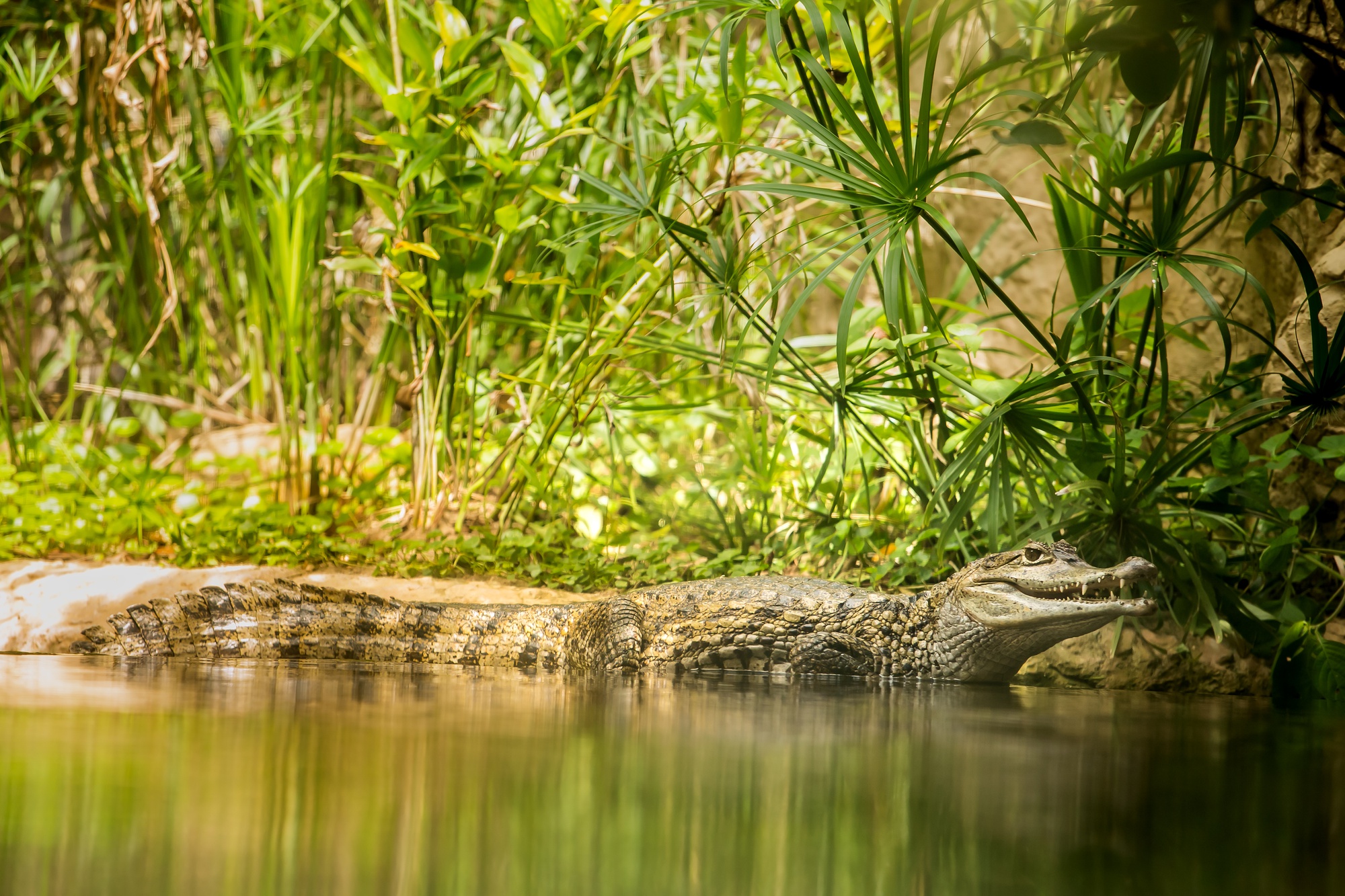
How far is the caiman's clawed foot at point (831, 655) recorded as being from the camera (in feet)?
12.4

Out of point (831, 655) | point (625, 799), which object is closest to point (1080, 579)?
point (831, 655)

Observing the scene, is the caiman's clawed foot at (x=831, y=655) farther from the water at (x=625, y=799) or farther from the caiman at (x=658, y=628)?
the water at (x=625, y=799)

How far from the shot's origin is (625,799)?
1.41 metres

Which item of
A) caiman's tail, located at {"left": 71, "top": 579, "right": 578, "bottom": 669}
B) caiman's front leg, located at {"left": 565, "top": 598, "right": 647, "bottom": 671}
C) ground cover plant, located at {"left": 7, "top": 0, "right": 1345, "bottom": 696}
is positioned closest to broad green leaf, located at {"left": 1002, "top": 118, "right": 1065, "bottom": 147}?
ground cover plant, located at {"left": 7, "top": 0, "right": 1345, "bottom": 696}

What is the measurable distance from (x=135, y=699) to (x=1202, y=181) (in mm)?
5479

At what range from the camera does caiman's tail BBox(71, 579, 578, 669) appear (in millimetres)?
3482

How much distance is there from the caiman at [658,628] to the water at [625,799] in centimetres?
106

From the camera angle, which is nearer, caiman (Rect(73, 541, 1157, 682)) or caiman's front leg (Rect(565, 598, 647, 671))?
caiman (Rect(73, 541, 1157, 682))

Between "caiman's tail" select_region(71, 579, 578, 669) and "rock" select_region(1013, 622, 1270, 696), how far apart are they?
6.97ft

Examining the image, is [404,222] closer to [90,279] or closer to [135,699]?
[135,699]

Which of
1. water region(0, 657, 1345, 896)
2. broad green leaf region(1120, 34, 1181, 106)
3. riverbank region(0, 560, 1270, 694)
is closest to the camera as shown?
water region(0, 657, 1345, 896)

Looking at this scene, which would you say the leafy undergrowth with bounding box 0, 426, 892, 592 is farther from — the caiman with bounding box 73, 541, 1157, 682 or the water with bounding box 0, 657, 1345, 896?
the water with bounding box 0, 657, 1345, 896

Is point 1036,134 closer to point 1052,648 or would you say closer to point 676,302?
point 676,302

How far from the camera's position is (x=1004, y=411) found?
10.9 ft
